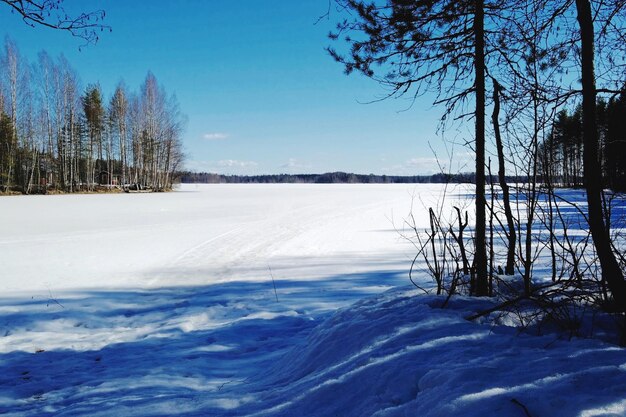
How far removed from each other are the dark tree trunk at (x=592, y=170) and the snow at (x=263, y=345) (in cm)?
55

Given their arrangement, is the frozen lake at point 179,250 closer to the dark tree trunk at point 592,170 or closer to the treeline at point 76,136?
the dark tree trunk at point 592,170

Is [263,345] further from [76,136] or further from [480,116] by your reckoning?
[76,136]

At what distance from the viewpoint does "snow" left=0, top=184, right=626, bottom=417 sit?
2.02 m

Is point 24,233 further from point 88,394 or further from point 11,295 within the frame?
point 88,394

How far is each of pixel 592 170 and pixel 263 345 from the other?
139 inches

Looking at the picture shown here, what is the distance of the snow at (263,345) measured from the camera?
2021 mm

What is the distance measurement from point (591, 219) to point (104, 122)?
5197 cm

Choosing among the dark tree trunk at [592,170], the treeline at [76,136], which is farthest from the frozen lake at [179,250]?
the treeline at [76,136]

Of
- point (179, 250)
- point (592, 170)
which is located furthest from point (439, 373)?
point (179, 250)

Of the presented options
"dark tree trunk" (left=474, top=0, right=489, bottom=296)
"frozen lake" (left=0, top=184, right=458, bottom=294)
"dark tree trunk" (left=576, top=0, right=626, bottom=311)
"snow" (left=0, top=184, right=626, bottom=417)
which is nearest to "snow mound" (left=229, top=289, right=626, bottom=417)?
"snow" (left=0, top=184, right=626, bottom=417)

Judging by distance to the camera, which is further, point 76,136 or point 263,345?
point 76,136

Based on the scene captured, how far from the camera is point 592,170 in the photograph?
2.64 metres

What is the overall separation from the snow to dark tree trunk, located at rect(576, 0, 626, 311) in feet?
1.80

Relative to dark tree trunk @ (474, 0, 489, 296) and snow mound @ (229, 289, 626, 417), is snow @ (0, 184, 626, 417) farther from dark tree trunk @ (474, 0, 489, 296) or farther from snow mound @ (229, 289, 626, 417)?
dark tree trunk @ (474, 0, 489, 296)
